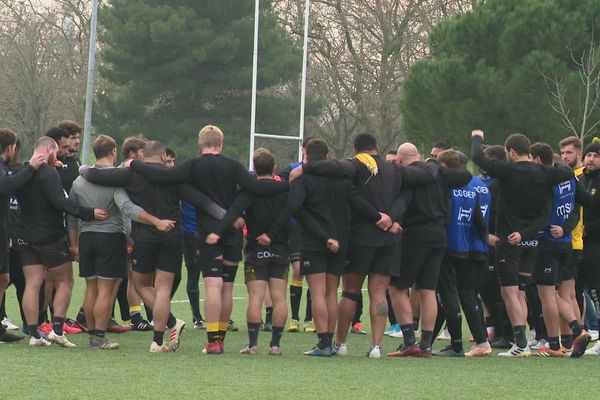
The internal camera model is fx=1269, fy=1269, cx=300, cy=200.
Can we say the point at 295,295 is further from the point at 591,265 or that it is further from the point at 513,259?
the point at 591,265

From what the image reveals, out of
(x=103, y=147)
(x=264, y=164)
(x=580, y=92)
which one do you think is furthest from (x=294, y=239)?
(x=580, y=92)

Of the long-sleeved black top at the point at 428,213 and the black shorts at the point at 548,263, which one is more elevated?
the long-sleeved black top at the point at 428,213

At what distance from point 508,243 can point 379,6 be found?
3310 centimetres

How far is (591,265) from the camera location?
40.3 ft

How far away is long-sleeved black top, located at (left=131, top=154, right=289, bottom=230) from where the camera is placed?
1098 cm

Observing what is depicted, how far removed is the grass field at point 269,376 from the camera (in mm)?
8594

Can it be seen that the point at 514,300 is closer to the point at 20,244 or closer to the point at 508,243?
the point at 508,243

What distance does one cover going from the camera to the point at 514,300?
11.7m

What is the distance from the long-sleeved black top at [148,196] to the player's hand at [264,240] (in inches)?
24.9

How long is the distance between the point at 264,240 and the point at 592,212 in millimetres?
3345

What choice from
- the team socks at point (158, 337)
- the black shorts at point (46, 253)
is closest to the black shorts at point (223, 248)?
the team socks at point (158, 337)

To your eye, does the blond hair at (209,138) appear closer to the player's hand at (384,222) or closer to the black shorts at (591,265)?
the player's hand at (384,222)

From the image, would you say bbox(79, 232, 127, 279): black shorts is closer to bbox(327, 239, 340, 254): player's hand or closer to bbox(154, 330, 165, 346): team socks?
bbox(154, 330, 165, 346): team socks

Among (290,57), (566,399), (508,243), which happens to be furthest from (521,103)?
(566,399)
